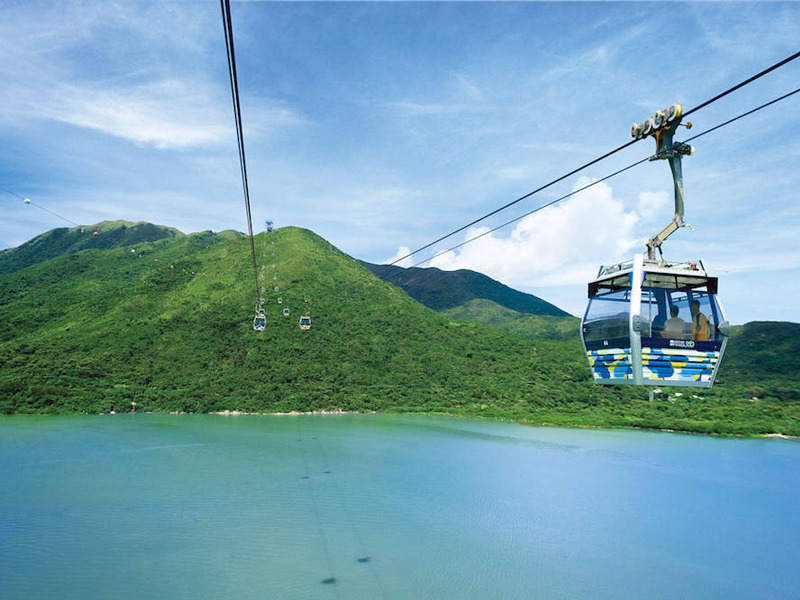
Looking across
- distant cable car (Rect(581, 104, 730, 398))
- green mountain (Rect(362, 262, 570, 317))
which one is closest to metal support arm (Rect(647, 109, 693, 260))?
distant cable car (Rect(581, 104, 730, 398))

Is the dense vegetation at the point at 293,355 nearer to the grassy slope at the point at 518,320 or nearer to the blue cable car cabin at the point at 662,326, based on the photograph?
the grassy slope at the point at 518,320

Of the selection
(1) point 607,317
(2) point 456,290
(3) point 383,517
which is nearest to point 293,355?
(3) point 383,517

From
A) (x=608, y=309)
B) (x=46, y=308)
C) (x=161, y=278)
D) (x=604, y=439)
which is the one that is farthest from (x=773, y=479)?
(x=46, y=308)

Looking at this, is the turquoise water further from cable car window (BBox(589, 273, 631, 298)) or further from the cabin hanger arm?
the cabin hanger arm

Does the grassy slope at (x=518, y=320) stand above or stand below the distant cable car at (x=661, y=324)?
above

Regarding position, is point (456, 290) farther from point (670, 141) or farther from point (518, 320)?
point (670, 141)

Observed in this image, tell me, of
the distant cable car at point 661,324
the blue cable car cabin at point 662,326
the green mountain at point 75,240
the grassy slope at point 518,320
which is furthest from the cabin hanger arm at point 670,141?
the green mountain at point 75,240
